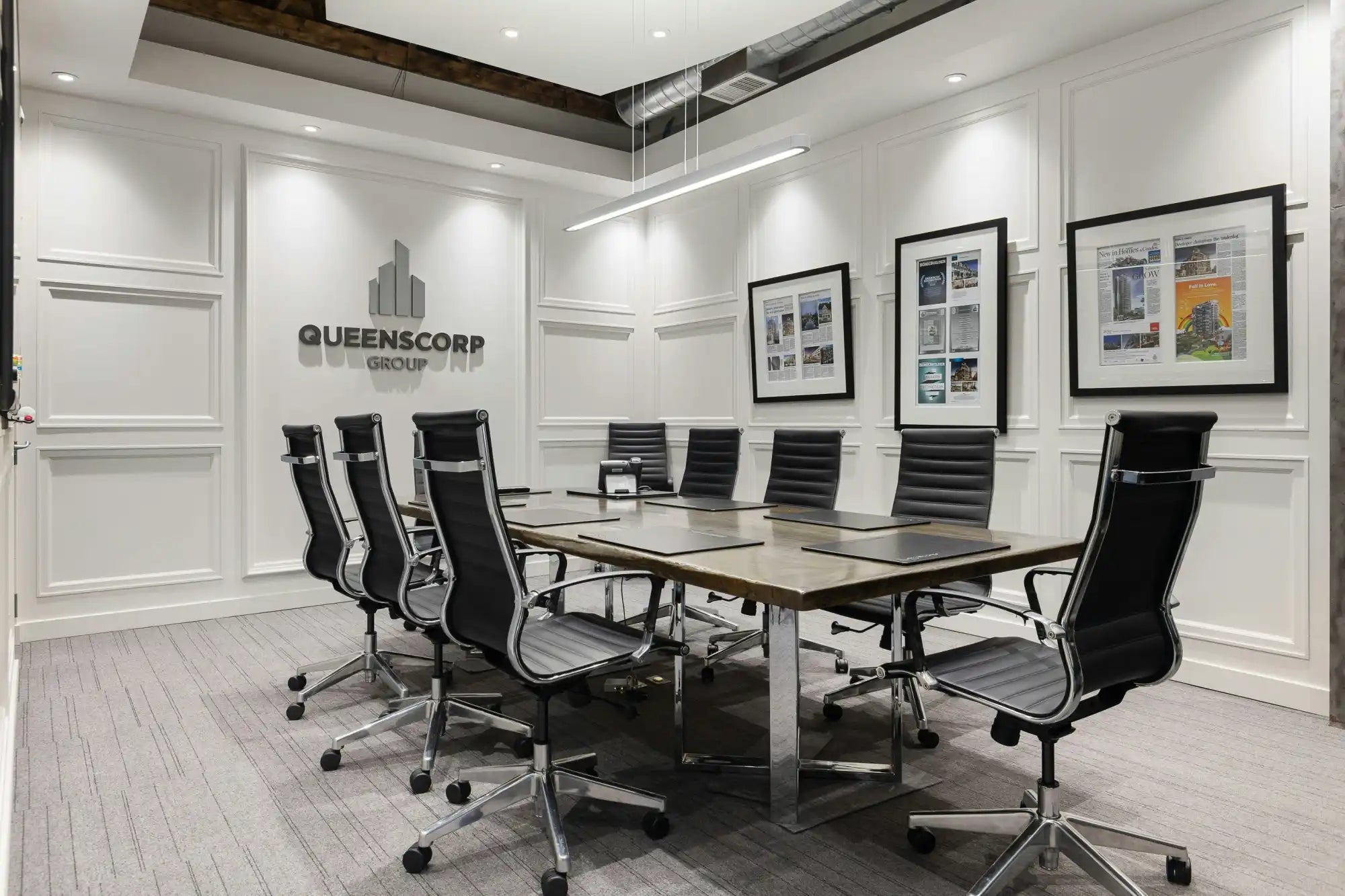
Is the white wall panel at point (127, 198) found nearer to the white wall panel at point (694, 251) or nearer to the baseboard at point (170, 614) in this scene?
the baseboard at point (170, 614)

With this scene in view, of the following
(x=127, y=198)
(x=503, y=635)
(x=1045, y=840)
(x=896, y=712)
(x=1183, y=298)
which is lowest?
(x=1045, y=840)

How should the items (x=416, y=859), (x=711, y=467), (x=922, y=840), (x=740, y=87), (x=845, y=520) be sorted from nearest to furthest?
1. (x=416, y=859)
2. (x=922, y=840)
3. (x=845, y=520)
4. (x=711, y=467)
5. (x=740, y=87)

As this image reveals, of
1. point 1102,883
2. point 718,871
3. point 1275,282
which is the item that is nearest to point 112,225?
point 718,871

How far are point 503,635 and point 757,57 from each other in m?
4.45

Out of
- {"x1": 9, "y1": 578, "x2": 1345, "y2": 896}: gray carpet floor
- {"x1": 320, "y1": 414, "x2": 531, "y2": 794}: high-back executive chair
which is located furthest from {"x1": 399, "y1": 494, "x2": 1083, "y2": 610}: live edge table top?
{"x1": 9, "y1": 578, "x2": 1345, "y2": 896}: gray carpet floor

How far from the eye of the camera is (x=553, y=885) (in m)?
2.10

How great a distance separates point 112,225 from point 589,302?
11.0 feet

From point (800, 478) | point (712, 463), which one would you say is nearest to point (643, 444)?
A: point (712, 463)

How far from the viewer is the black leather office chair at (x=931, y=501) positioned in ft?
10.3

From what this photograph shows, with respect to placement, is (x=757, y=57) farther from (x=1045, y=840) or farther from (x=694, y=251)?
(x=1045, y=840)

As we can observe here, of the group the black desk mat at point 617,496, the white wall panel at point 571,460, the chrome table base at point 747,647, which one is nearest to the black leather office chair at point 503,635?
the chrome table base at point 747,647

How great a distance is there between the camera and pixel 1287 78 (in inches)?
143

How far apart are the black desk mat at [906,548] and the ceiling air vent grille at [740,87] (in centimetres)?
384

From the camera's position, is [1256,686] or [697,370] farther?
[697,370]
